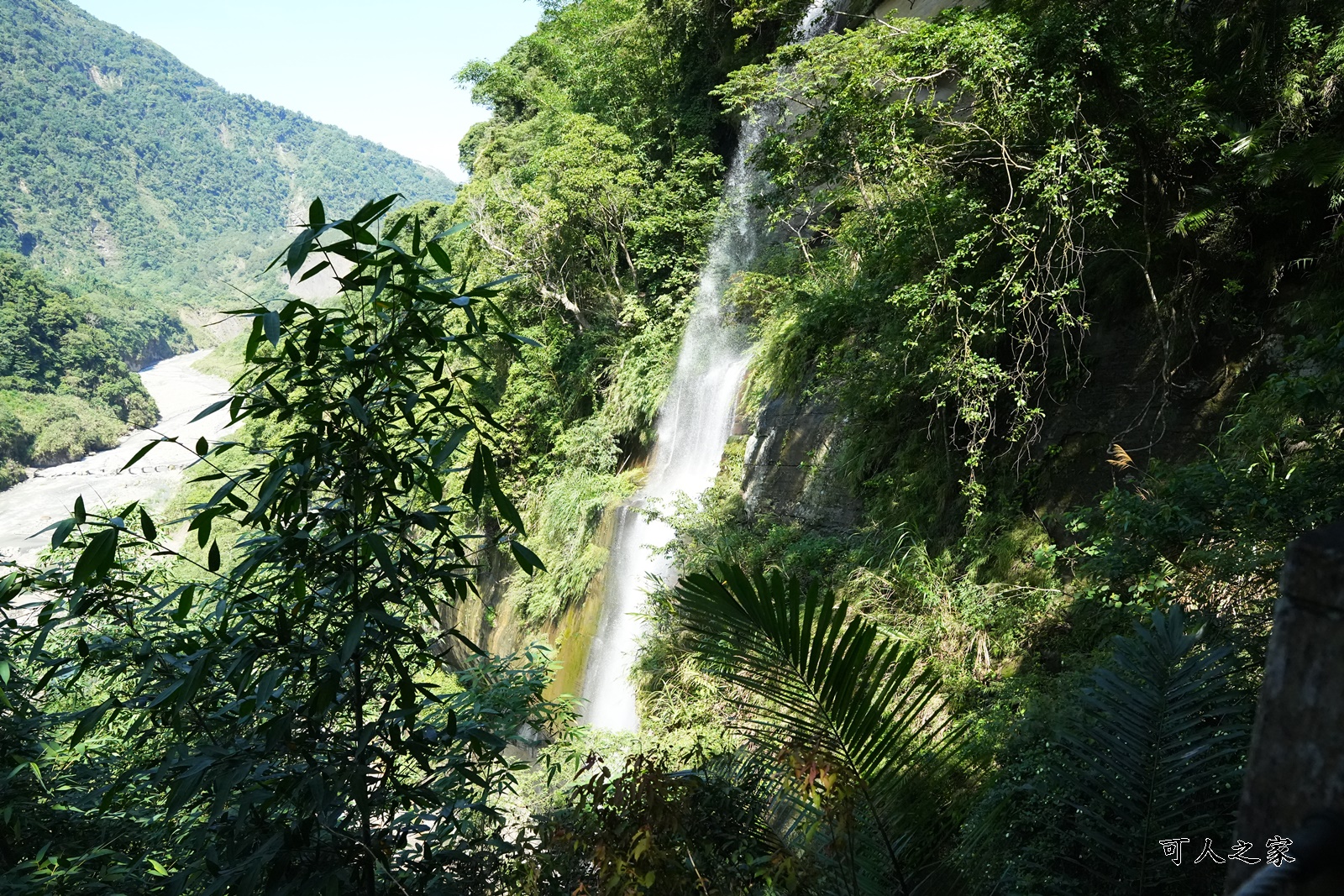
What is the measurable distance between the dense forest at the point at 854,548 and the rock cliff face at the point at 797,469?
0.06 meters

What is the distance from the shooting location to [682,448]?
11062 mm

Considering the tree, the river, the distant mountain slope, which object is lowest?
the river

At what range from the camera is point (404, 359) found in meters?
2.03

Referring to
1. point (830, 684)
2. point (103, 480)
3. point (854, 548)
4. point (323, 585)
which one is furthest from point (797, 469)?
point (103, 480)

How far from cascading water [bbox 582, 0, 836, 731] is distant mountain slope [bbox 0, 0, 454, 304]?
96.4 meters

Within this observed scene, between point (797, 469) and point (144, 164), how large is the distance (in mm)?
135125

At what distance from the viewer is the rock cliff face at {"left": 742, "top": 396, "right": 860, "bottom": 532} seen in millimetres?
7406

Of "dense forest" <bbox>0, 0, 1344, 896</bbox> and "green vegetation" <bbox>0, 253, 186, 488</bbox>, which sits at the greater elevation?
"dense forest" <bbox>0, 0, 1344, 896</bbox>

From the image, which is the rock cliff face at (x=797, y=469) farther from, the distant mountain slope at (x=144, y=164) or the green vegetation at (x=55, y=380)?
the distant mountain slope at (x=144, y=164)

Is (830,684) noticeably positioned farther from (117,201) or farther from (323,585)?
(117,201)

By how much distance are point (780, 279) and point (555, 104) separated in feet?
32.9

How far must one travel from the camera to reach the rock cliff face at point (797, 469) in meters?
7.41

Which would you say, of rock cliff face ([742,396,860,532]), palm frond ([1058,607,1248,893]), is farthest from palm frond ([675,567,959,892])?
rock cliff face ([742,396,860,532])

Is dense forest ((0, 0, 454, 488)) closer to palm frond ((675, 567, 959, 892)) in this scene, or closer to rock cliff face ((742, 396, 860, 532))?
rock cliff face ((742, 396, 860, 532))
